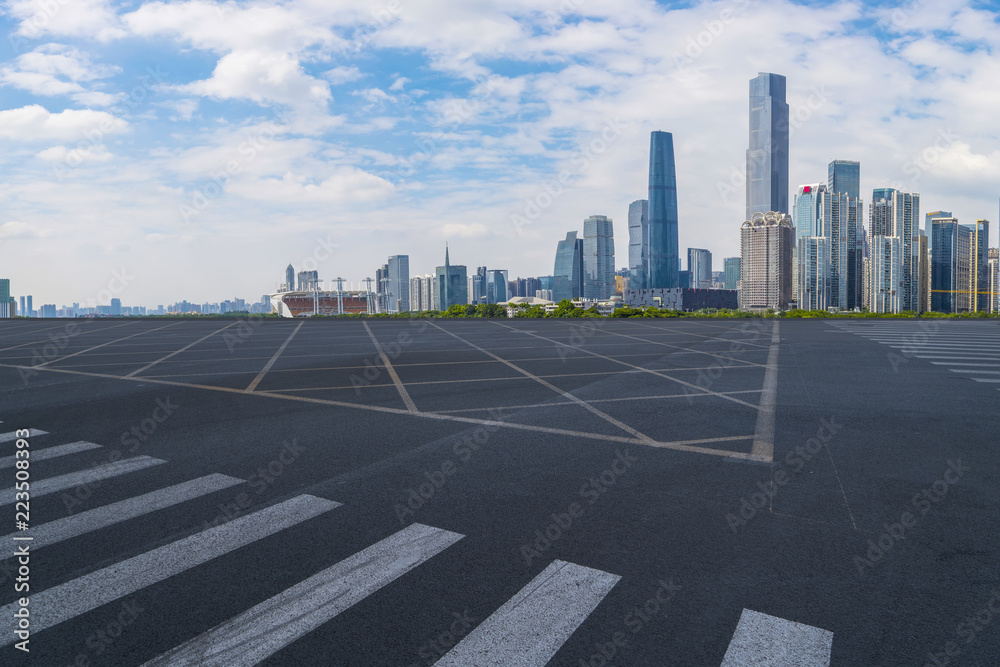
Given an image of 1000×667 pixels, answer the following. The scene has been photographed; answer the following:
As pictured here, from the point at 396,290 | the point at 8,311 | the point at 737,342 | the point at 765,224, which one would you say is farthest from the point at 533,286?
the point at 737,342

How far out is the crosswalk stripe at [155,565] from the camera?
3174 millimetres

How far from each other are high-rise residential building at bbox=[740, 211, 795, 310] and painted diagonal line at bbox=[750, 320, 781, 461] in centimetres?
8830

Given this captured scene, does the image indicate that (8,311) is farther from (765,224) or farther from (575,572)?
(765,224)

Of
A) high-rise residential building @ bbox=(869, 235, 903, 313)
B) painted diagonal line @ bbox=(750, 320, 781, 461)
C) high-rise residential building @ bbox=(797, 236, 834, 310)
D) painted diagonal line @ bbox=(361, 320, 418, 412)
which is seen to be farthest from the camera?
high-rise residential building @ bbox=(797, 236, 834, 310)

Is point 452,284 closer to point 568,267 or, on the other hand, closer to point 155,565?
point 568,267

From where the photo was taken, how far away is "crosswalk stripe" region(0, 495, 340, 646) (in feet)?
10.4

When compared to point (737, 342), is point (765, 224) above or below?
above

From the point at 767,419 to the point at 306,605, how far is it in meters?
6.49

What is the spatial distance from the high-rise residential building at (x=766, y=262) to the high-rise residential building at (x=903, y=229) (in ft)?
77.6

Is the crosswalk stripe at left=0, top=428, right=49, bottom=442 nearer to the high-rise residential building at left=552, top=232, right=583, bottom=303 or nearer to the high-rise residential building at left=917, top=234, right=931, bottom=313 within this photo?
the high-rise residential building at left=917, top=234, right=931, bottom=313

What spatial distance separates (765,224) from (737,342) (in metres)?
89.7

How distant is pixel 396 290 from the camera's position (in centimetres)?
11694

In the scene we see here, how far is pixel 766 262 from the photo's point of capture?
320ft

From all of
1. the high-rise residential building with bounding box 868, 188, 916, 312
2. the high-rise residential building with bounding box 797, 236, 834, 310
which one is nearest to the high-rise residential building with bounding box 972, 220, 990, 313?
the high-rise residential building with bounding box 797, 236, 834, 310
